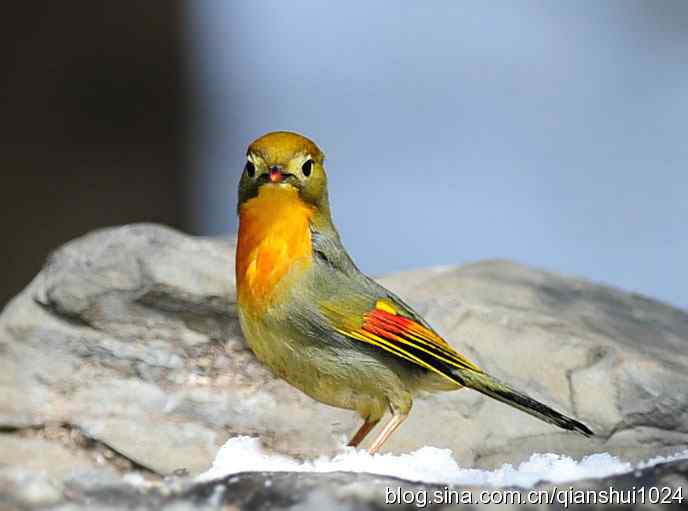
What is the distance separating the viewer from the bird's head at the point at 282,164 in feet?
12.4

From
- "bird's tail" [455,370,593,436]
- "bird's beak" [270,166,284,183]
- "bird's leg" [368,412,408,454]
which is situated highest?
"bird's beak" [270,166,284,183]

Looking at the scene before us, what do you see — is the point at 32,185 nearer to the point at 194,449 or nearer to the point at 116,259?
the point at 116,259

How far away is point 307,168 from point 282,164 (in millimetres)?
115

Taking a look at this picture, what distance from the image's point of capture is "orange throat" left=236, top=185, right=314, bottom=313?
3.80 m

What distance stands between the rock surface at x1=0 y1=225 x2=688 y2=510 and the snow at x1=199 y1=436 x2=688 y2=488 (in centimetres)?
49

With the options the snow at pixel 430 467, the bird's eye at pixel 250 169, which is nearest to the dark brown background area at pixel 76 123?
the bird's eye at pixel 250 169

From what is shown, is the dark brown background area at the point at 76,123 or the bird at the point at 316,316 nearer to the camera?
the bird at the point at 316,316

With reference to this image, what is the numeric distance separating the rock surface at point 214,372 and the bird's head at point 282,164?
0.98 meters

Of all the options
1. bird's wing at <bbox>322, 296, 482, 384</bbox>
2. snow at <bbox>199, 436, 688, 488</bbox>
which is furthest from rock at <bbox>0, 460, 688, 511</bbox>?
bird's wing at <bbox>322, 296, 482, 384</bbox>

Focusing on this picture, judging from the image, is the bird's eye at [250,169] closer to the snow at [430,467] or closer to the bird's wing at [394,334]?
the bird's wing at [394,334]

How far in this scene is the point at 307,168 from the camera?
3.88m

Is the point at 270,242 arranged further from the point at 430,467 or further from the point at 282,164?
the point at 430,467

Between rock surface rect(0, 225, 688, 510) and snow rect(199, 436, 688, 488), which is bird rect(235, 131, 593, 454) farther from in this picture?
rock surface rect(0, 225, 688, 510)

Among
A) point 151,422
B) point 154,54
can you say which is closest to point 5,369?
point 151,422
